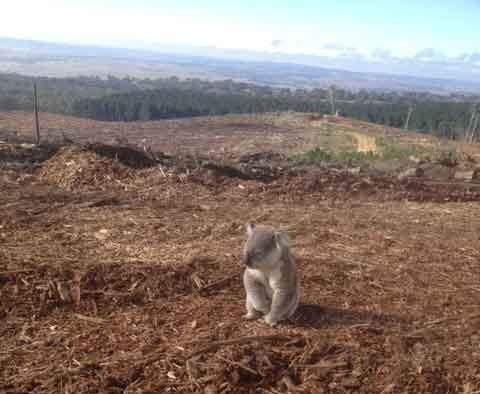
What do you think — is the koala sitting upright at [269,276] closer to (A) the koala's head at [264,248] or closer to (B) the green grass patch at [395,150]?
(A) the koala's head at [264,248]

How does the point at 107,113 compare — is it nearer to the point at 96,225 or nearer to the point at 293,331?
the point at 96,225

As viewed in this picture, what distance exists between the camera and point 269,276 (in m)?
4.86

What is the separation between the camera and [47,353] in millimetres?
4500

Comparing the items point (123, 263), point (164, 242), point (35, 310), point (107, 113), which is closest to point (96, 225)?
point (164, 242)

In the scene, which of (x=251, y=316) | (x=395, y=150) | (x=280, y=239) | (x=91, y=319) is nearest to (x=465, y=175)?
(x=395, y=150)

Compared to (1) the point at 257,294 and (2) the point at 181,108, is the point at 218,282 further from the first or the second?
(2) the point at 181,108

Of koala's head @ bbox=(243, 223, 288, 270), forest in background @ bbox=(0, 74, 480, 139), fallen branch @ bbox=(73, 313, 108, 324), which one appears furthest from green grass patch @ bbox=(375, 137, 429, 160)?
fallen branch @ bbox=(73, 313, 108, 324)

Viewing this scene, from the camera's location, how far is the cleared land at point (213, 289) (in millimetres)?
4273

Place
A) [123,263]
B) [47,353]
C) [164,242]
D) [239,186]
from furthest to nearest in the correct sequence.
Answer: [239,186]
[164,242]
[123,263]
[47,353]

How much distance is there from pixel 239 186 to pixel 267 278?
24.5 feet

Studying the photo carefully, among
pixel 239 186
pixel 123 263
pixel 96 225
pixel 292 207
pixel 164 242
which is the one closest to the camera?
pixel 123 263

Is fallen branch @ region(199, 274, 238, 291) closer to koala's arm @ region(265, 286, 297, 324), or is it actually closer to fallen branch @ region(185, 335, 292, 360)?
koala's arm @ region(265, 286, 297, 324)

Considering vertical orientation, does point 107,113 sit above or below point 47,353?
below

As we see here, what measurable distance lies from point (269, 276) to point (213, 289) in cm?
122
